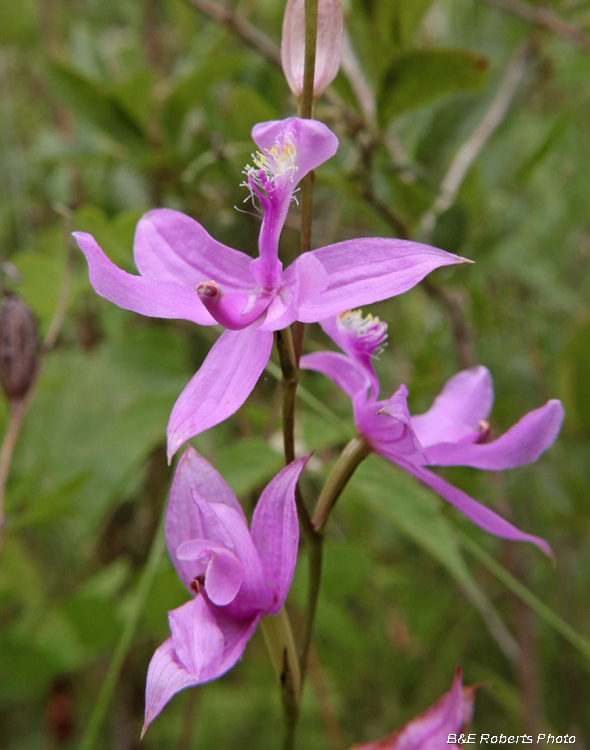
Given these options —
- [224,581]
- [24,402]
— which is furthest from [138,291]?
[24,402]

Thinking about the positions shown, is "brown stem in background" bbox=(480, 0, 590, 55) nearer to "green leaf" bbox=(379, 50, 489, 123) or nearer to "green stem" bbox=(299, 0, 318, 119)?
"green leaf" bbox=(379, 50, 489, 123)

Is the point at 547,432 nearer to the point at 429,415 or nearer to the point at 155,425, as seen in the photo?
the point at 429,415

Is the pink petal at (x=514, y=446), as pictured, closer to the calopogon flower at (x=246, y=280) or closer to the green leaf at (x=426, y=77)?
the calopogon flower at (x=246, y=280)

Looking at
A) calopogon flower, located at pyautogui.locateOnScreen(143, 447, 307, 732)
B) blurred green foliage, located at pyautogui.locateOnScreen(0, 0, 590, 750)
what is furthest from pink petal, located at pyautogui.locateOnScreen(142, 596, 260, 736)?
blurred green foliage, located at pyautogui.locateOnScreen(0, 0, 590, 750)

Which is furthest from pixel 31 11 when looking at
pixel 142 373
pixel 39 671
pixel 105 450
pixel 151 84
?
pixel 39 671

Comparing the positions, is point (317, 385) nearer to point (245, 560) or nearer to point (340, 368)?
point (340, 368)

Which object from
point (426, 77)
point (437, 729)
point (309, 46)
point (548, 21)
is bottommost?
point (437, 729)
